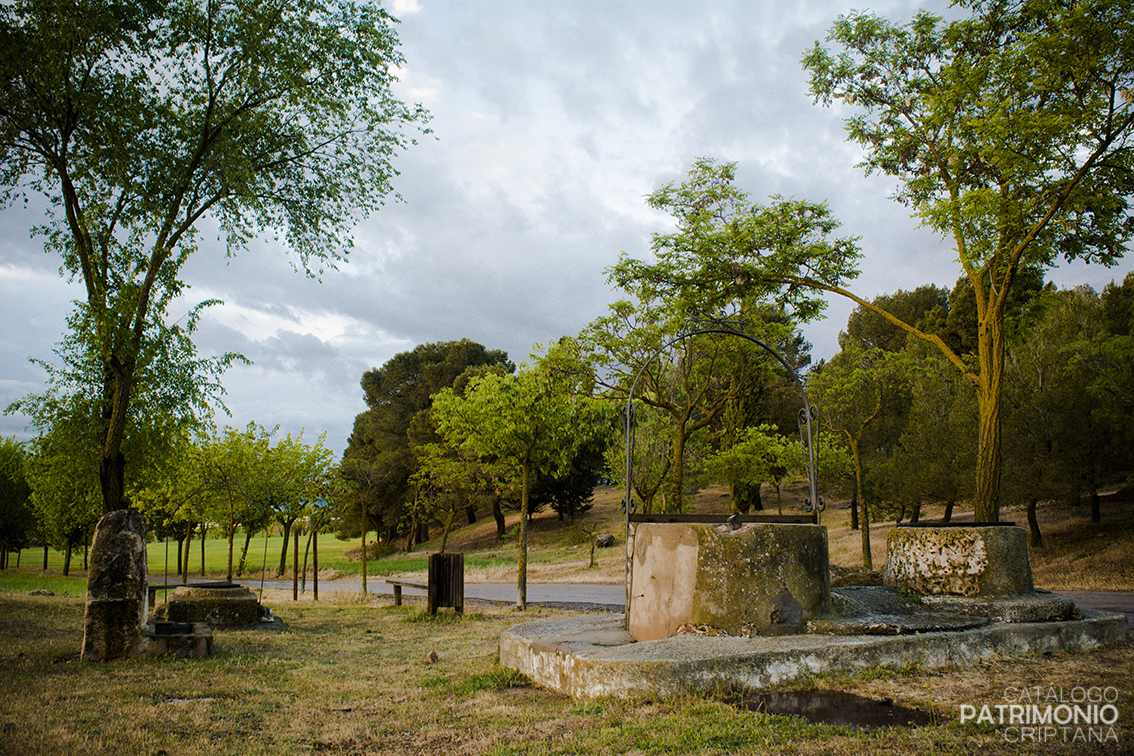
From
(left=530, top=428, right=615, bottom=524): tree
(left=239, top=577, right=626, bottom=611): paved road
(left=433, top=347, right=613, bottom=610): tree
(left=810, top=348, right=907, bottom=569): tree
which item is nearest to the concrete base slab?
(left=239, top=577, right=626, bottom=611): paved road

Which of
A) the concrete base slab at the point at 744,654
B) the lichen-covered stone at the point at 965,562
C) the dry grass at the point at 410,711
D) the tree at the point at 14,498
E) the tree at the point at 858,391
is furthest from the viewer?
the tree at the point at 14,498

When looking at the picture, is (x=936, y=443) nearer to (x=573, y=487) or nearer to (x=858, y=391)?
(x=858, y=391)

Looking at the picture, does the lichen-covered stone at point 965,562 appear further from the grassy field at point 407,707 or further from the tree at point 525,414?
the tree at point 525,414

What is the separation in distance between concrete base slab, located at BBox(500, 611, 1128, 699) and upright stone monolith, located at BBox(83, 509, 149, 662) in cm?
471

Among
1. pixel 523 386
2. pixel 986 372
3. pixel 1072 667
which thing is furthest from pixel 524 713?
pixel 523 386

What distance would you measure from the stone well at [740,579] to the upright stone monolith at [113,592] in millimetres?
6278

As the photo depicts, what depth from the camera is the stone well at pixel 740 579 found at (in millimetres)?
6531

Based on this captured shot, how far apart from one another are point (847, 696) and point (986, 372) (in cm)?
659

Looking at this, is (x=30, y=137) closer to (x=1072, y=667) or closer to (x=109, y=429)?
(x=109, y=429)

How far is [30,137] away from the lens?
973 cm

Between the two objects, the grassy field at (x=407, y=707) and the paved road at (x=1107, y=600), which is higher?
the grassy field at (x=407, y=707)

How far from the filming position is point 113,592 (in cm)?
820

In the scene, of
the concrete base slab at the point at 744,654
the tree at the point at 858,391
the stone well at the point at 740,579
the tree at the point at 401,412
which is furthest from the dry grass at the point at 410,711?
the tree at the point at 401,412

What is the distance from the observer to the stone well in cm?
653
